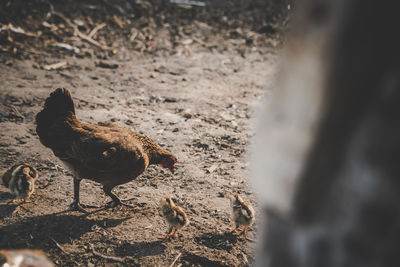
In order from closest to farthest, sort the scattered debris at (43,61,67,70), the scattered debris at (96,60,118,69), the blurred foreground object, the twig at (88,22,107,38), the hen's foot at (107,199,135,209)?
1. the blurred foreground object
2. the hen's foot at (107,199,135,209)
3. the scattered debris at (43,61,67,70)
4. the scattered debris at (96,60,118,69)
5. the twig at (88,22,107,38)

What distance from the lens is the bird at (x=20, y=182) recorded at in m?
4.05

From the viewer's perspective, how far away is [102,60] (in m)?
8.60

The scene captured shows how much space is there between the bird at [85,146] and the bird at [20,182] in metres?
0.43

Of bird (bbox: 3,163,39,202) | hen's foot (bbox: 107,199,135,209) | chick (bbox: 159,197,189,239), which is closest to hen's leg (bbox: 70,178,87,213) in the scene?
hen's foot (bbox: 107,199,135,209)

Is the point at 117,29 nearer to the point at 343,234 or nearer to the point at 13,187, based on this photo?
the point at 13,187

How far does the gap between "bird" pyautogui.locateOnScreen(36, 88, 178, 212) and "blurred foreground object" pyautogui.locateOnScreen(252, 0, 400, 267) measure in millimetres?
2976

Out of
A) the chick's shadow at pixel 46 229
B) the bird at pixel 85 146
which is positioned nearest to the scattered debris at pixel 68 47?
the bird at pixel 85 146

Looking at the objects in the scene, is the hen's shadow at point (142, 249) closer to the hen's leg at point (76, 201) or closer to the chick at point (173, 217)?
the chick at point (173, 217)

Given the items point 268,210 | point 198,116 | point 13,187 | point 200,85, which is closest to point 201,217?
point 13,187

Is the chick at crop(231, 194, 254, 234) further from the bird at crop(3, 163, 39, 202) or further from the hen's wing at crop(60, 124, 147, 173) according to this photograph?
the bird at crop(3, 163, 39, 202)

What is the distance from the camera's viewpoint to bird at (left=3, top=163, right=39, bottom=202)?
4.05m

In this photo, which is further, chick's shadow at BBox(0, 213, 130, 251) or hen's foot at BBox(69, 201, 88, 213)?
hen's foot at BBox(69, 201, 88, 213)

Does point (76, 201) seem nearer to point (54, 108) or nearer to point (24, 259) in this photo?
point (54, 108)

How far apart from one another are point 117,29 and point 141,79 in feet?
9.00
